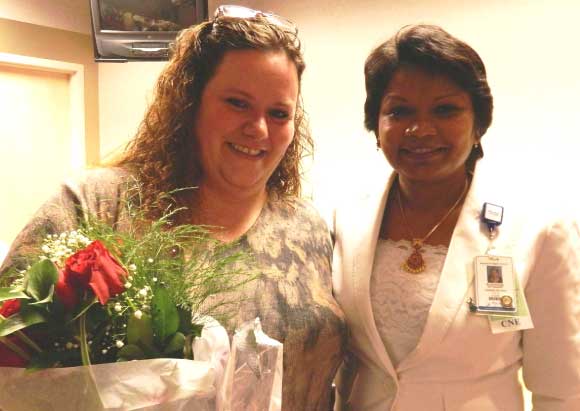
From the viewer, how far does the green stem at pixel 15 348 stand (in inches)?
32.1

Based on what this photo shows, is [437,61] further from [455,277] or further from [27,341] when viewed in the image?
[27,341]

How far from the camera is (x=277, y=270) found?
4.58 feet

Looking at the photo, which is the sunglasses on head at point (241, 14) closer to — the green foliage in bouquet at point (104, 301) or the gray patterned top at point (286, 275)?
the gray patterned top at point (286, 275)

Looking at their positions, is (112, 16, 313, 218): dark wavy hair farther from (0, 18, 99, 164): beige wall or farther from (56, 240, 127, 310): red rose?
(0, 18, 99, 164): beige wall

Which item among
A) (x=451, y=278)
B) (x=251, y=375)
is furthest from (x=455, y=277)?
(x=251, y=375)

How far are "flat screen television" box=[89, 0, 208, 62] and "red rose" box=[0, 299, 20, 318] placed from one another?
3.15 m

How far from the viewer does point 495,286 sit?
1392mm

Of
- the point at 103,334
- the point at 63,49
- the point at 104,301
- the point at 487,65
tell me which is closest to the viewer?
the point at 104,301

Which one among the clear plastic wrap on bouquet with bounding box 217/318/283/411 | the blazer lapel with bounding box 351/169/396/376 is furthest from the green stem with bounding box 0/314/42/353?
the blazer lapel with bounding box 351/169/396/376

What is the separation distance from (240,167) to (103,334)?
23.9 inches

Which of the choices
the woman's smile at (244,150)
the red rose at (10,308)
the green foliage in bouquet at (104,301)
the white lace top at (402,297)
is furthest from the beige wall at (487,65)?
the red rose at (10,308)

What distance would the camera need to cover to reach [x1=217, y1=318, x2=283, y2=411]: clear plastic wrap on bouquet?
3.08ft

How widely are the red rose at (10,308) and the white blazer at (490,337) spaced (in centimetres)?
89

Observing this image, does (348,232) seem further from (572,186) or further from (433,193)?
(572,186)
